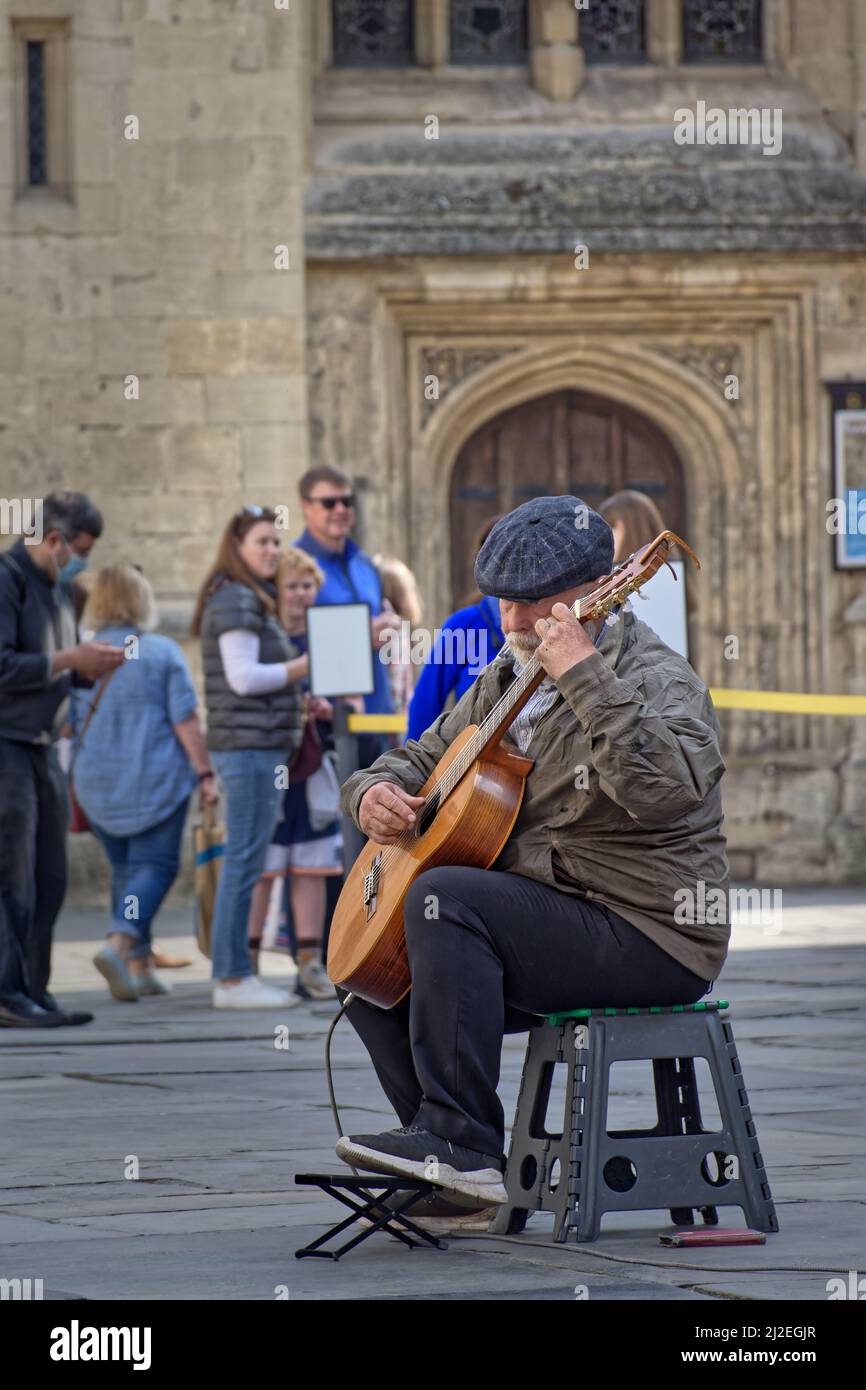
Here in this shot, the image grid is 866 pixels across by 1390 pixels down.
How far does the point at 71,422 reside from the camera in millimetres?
14016

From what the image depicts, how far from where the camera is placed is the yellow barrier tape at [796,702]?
386 inches

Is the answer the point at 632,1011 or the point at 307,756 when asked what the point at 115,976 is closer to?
the point at 307,756

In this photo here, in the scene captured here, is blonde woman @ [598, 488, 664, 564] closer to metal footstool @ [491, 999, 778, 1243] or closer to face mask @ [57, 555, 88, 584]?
face mask @ [57, 555, 88, 584]

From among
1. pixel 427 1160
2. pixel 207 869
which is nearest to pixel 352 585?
pixel 207 869

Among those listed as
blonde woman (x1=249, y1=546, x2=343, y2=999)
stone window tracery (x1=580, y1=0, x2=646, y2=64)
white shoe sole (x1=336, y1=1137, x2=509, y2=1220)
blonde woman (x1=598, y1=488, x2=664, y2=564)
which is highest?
stone window tracery (x1=580, y1=0, x2=646, y2=64)

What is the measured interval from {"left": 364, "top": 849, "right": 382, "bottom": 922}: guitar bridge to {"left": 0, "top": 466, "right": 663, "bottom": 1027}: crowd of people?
264cm

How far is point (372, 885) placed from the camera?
5.18 m

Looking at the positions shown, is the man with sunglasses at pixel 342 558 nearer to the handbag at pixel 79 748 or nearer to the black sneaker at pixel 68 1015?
the handbag at pixel 79 748

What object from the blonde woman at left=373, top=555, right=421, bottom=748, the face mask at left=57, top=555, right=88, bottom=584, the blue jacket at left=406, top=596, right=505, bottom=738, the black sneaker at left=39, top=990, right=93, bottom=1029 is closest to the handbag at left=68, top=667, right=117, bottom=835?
the face mask at left=57, top=555, right=88, bottom=584

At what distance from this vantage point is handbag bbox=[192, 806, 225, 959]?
1021 cm

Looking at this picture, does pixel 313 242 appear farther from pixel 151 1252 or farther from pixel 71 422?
pixel 151 1252

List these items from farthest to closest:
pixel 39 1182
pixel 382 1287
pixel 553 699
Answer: pixel 39 1182 → pixel 553 699 → pixel 382 1287

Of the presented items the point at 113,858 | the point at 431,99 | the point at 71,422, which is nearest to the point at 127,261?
the point at 71,422
